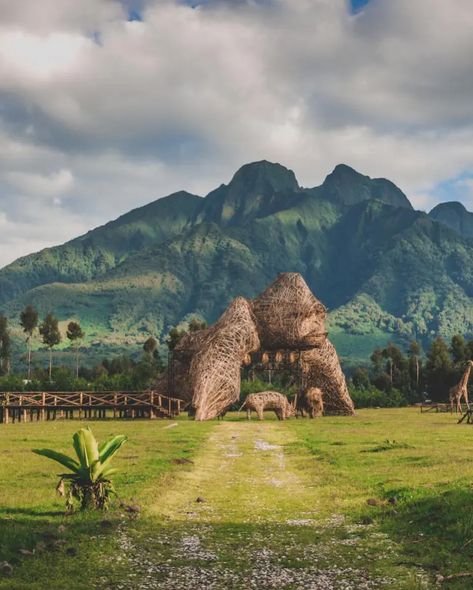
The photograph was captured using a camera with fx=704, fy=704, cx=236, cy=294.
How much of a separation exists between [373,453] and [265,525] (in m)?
11.5

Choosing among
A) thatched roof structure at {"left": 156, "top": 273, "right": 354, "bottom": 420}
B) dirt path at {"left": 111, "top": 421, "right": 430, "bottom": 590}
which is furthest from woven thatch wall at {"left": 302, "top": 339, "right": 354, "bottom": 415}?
dirt path at {"left": 111, "top": 421, "right": 430, "bottom": 590}

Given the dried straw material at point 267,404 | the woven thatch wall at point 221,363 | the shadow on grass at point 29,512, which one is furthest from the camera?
the dried straw material at point 267,404

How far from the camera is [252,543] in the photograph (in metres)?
9.91

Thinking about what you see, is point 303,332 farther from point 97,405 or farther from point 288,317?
point 97,405

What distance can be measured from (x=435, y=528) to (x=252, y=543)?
2880 mm

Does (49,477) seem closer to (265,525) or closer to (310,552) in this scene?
(265,525)

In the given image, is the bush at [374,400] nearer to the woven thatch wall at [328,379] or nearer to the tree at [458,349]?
the tree at [458,349]

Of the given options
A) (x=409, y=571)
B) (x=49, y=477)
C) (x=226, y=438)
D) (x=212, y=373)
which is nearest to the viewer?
(x=409, y=571)

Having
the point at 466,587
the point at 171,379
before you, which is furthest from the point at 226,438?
the point at 171,379

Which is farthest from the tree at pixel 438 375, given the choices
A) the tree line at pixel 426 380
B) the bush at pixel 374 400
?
the bush at pixel 374 400

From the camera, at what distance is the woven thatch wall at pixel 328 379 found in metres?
53.8

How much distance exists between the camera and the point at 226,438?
29438mm

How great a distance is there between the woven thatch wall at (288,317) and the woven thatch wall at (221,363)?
2290 millimetres

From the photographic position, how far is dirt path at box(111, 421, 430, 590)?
8188mm
